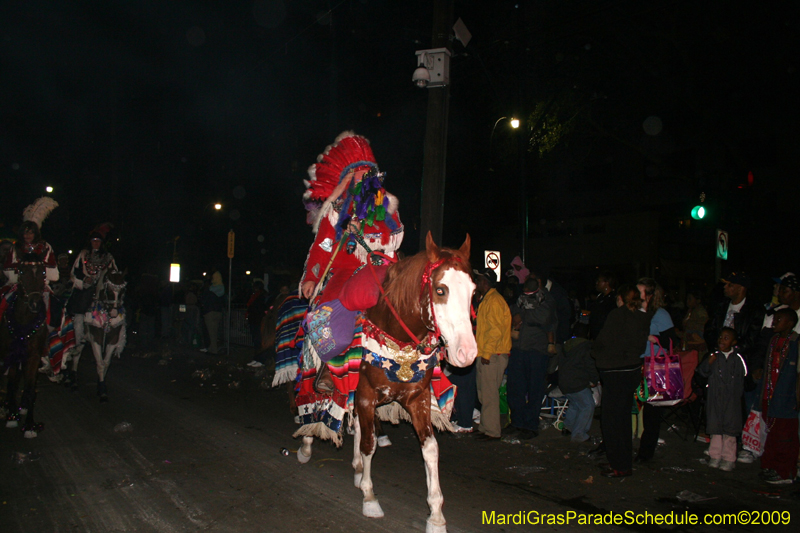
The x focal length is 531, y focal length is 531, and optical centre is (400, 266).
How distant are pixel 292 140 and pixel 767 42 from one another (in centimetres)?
1656

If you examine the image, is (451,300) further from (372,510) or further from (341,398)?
(372,510)

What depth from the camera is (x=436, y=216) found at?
8.41 meters

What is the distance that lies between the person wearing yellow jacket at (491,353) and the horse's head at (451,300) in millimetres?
3309

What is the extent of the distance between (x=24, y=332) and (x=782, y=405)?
8847 mm

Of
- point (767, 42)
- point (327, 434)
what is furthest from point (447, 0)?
point (767, 42)

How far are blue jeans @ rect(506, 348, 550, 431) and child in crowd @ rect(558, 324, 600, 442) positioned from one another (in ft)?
1.03

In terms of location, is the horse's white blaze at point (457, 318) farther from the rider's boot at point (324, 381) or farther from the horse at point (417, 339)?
the rider's boot at point (324, 381)

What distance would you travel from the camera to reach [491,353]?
23.9 feet

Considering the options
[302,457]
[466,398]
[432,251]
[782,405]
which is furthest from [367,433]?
[782,405]

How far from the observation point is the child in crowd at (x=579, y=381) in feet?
23.3

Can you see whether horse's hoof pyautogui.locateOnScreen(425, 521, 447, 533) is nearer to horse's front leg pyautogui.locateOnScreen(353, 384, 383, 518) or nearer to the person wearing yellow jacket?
horse's front leg pyautogui.locateOnScreen(353, 384, 383, 518)

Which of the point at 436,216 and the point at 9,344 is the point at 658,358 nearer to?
the point at 436,216

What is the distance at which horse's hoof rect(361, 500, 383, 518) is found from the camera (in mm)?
4316

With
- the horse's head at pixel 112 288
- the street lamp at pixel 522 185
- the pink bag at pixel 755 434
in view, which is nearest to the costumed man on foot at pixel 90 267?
the horse's head at pixel 112 288
